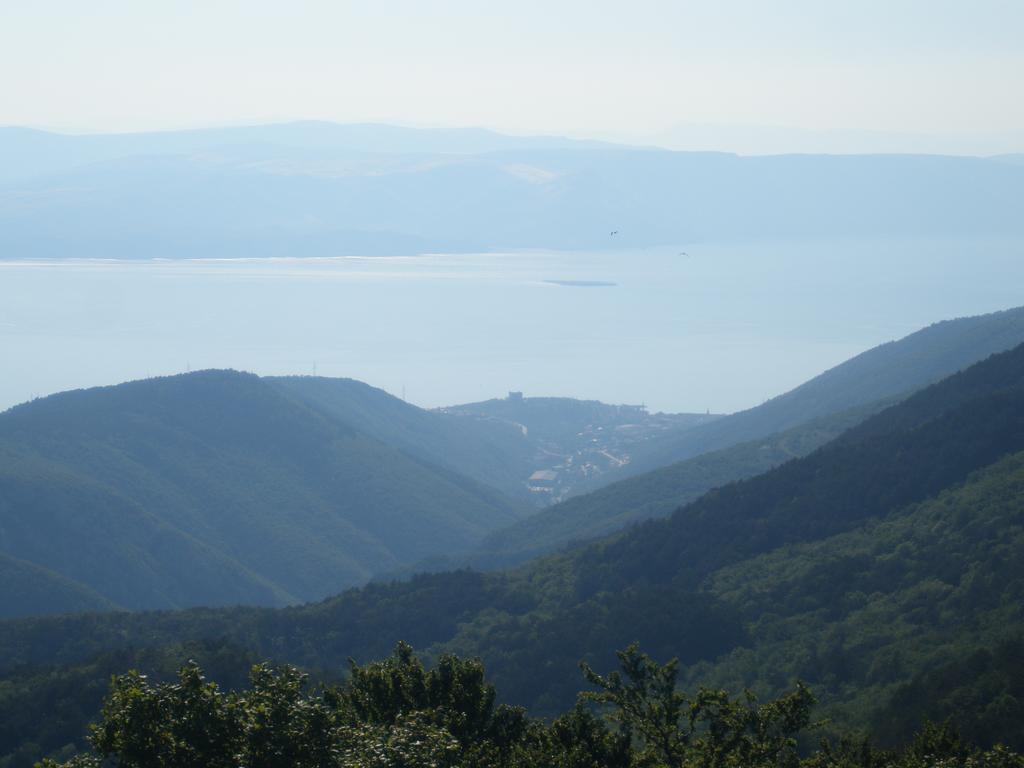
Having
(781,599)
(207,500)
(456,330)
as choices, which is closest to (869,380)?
(781,599)

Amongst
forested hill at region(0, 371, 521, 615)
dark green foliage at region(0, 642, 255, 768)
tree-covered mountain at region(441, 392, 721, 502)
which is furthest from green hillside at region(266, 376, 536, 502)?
dark green foliage at region(0, 642, 255, 768)

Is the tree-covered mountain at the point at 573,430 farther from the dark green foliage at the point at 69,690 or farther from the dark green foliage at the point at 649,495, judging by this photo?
the dark green foliage at the point at 69,690

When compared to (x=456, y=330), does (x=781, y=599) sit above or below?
below

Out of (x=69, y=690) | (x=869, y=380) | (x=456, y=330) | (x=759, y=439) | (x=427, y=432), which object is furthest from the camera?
(x=456, y=330)

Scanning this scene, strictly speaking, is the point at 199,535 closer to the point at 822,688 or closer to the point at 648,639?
the point at 648,639

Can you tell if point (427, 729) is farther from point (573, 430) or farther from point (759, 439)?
point (573, 430)
